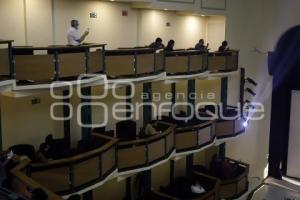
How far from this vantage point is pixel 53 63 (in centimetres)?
881

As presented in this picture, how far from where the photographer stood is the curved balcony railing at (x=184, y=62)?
13.3 m

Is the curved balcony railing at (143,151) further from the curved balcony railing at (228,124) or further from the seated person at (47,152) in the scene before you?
the curved balcony railing at (228,124)

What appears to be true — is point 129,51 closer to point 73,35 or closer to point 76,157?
point 73,35

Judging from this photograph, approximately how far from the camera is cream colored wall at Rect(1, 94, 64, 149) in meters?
10.4

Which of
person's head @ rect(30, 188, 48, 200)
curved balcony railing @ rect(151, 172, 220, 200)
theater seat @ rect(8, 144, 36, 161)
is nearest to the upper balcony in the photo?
theater seat @ rect(8, 144, 36, 161)

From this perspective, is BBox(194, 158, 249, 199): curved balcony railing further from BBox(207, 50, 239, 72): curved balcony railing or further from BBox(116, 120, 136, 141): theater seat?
BBox(116, 120, 136, 141): theater seat

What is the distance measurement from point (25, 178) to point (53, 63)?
333 cm

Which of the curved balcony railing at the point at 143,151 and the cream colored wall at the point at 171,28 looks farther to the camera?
the cream colored wall at the point at 171,28

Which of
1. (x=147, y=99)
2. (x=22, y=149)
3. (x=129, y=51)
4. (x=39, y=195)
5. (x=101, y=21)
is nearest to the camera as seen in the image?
(x=39, y=195)

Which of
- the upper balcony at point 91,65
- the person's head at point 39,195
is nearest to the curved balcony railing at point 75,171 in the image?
the upper balcony at point 91,65

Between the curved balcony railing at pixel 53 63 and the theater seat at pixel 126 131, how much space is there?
283cm

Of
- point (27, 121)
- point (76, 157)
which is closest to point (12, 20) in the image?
point (27, 121)

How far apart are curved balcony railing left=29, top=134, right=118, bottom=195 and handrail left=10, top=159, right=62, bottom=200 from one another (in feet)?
4.57

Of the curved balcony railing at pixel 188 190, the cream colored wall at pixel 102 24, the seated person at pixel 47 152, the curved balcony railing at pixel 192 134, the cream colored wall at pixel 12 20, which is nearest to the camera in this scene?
the seated person at pixel 47 152
